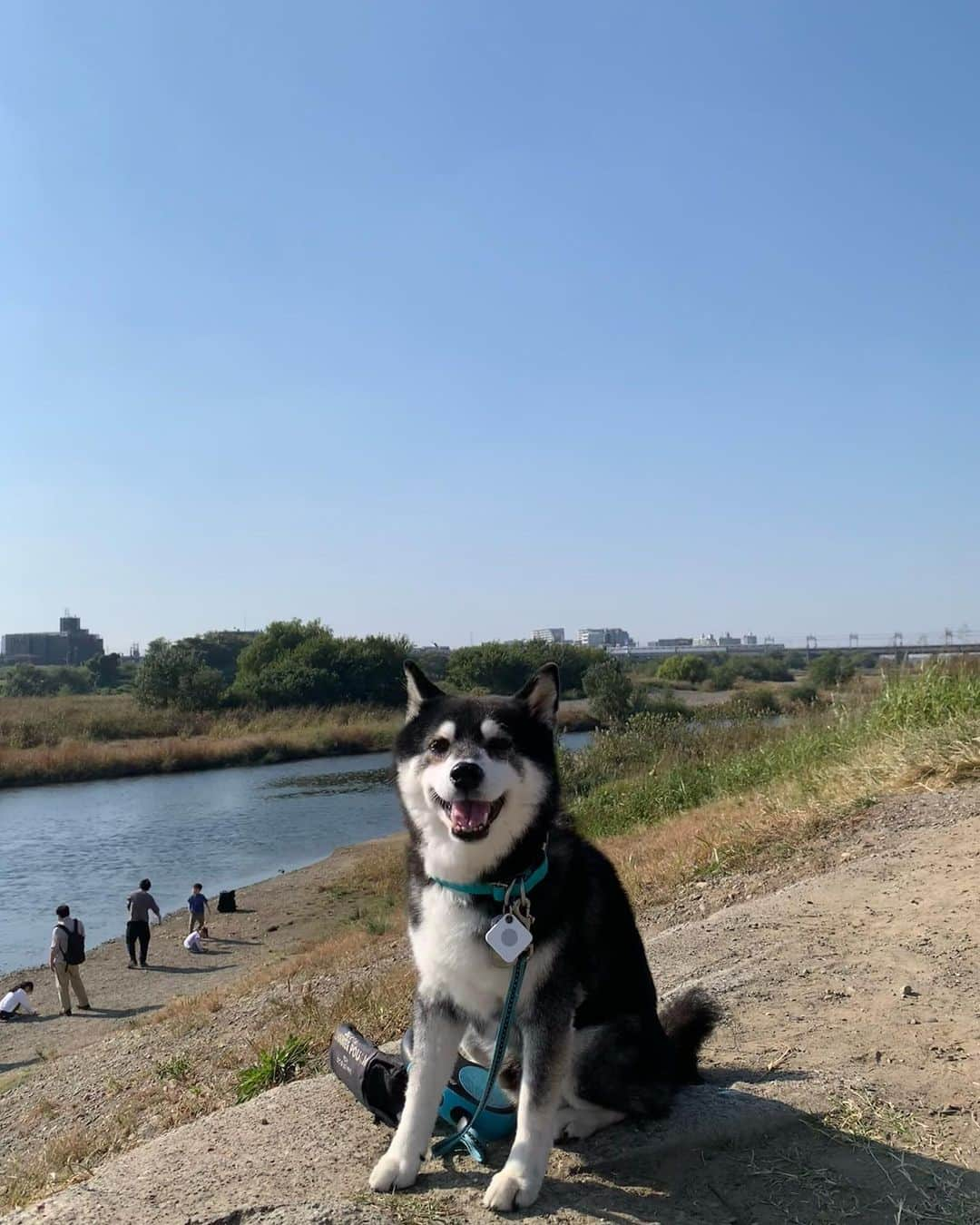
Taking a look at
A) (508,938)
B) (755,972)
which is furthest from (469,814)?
(755,972)

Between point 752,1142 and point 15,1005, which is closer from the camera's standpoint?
point 752,1142

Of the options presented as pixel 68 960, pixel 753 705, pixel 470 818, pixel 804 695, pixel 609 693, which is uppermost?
pixel 470 818

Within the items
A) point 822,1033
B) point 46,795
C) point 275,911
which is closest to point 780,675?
point 46,795

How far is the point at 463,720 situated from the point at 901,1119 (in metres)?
2.44

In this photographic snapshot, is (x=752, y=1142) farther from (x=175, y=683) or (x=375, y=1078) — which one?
(x=175, y=683)

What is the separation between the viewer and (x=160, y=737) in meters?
59.8

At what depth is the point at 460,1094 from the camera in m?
4.14

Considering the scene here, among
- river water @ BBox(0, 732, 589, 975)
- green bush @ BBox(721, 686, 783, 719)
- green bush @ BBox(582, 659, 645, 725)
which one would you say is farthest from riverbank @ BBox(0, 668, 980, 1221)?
green bush @ BBox(582, 659, 645, 725)

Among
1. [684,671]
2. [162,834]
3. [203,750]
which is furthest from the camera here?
[684,671]

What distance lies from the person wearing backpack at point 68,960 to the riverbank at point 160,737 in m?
27.8

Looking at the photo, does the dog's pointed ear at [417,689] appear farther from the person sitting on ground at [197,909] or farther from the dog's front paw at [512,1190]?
the person sitting on ground at [197,909]

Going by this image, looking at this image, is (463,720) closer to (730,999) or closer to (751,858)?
(730,999)

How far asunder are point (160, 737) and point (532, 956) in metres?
59.8

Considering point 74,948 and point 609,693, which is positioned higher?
point 609,693
